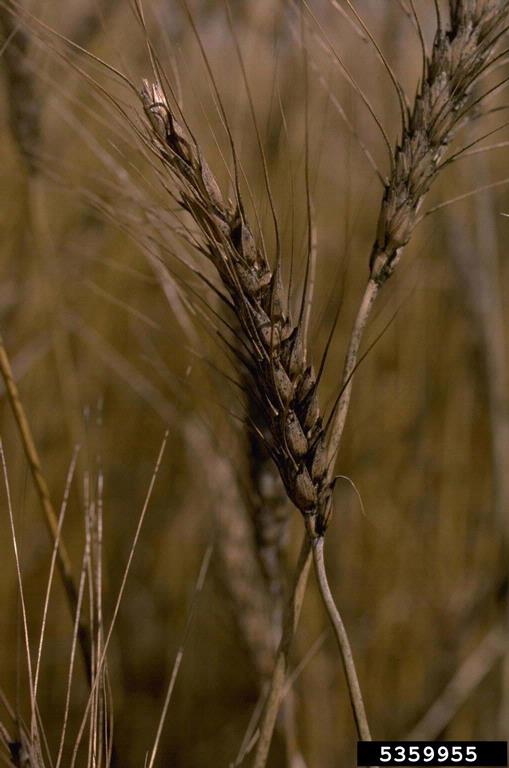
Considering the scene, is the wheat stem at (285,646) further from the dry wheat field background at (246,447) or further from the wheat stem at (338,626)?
the dry wheat field background at (246,447)

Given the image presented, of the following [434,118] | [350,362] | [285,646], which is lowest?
[285,646]

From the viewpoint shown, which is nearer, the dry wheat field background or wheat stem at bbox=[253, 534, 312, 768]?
wheat stem at bbox=[253, 534, 312, 768]

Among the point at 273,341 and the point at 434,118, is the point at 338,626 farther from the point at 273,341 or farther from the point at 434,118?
the point at 434,118

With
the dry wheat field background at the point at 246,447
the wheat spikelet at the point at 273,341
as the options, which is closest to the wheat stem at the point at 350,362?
the wheat spikelet at the point at 273,341

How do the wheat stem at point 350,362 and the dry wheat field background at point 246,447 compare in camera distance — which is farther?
the dry wheat field background at point 246,447

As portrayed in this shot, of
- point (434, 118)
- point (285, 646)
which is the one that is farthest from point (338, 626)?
point (434, 118)

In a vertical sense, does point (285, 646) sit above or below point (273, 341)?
below

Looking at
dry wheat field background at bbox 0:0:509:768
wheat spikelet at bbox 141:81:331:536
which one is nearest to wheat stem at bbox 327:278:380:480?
wheat spikelet at bbox 141:81:331:536

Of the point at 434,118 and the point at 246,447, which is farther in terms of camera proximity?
→ the point at 246,447

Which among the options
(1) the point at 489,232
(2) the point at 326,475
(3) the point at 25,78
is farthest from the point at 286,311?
(1) the point at 489,232

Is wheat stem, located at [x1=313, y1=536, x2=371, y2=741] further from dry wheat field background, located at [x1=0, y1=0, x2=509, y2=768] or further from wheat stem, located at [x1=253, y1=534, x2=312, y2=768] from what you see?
dry wheat field background, located at [x1=0, y1=0, x2=509, y2=768]

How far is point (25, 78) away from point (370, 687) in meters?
0.90

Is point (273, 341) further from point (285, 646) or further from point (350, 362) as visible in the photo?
point (285, 646)

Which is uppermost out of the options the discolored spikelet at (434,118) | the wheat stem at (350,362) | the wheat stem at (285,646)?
the discolored spikelet at (434,118)
